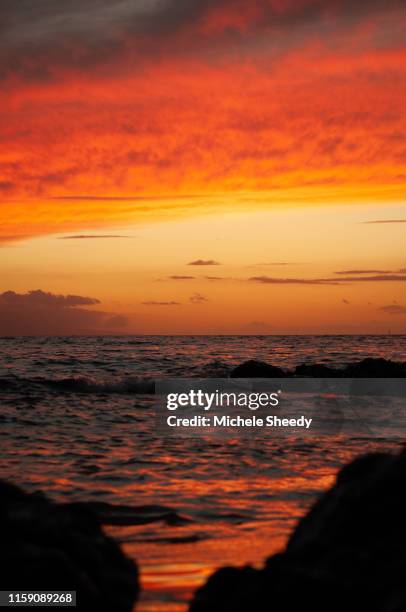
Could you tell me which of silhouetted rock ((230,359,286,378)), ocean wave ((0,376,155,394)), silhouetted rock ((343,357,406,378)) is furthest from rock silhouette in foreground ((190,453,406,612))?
silhouetted rock ((343,357,406,378))

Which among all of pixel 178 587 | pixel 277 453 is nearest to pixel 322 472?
pixel 277 453

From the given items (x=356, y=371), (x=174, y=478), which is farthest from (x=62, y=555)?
(x=356, y=371)

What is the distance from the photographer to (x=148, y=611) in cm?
523

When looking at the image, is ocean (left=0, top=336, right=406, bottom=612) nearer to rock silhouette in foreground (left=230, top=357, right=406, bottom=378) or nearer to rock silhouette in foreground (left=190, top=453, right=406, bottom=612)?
rock silhouette in foreground (left=190, top=453, right=406, bottom=612)

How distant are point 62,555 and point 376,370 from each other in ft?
91.6

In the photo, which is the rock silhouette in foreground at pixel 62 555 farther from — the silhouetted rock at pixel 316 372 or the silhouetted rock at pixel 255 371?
the silhouetted rock at pixel 316 372

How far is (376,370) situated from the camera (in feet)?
103

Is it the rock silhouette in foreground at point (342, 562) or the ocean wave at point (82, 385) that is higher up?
the rock silhouette in foreground at point (342, 562)

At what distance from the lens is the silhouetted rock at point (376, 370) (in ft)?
101

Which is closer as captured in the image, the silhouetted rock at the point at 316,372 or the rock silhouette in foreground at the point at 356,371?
Result: the rock silhouette in foreground at the point at 356,371

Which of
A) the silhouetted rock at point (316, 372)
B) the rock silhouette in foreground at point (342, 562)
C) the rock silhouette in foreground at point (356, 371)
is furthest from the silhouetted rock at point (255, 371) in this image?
the rock silhouette in foreground at point (342, 562)

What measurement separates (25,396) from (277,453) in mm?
13074

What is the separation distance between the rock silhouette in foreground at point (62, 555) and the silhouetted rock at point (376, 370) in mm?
26231

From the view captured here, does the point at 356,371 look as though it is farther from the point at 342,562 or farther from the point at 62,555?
the point at 62,555
